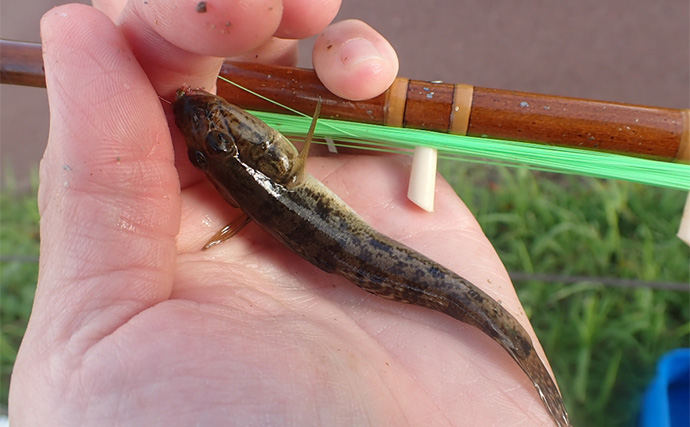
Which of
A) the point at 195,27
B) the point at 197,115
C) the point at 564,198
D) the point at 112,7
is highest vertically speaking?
the point at 112,7

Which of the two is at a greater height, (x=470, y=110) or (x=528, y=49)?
(x=528, y=49)

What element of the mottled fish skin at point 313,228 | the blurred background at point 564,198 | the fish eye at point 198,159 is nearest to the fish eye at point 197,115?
the mottled fish skin at point 313,228

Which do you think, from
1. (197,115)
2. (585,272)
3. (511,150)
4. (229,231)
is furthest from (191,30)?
(585,272)

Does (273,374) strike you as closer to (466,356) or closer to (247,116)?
(466,356)

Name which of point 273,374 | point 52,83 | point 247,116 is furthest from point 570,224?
point 52,83

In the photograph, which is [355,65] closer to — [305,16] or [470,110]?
[305,16]

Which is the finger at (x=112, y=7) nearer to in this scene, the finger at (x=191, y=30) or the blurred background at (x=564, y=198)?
the finger at (x=191, y=30)
